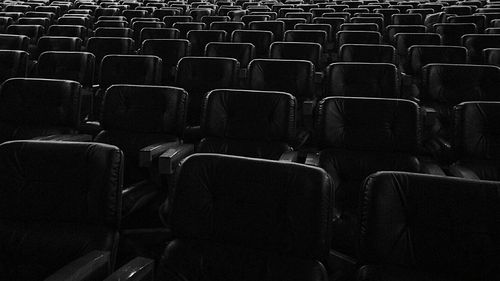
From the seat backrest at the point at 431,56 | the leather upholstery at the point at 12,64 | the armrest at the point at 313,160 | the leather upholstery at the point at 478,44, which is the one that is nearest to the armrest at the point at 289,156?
the armrest at the point at 313,160

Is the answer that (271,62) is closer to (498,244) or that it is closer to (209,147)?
(209,147)

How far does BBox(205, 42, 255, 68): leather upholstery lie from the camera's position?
3.34 m

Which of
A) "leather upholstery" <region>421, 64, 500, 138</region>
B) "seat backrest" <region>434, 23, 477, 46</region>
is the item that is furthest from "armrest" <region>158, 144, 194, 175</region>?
"seat backrest" <region>434, 23, 477, 46</region>

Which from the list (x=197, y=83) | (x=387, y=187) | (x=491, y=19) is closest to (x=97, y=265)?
(x=387, y=187)

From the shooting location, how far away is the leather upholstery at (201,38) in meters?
4.05

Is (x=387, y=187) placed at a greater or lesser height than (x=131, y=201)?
greater

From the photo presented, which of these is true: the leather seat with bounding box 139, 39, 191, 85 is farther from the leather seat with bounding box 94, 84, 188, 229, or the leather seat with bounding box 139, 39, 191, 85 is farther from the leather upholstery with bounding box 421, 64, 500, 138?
the leather upholstery with bounding box 421, 64, 500, 138

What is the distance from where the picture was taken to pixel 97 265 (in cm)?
112

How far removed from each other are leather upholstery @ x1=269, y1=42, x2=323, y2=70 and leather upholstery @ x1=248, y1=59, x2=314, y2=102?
0.61 meters

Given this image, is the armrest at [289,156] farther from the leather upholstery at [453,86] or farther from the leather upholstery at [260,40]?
the leather upholstery at [260,40]

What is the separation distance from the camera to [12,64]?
3.05m

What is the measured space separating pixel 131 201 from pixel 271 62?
139cm

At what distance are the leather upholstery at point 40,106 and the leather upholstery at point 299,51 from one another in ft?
5.17

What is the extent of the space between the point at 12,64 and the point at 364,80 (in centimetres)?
236
